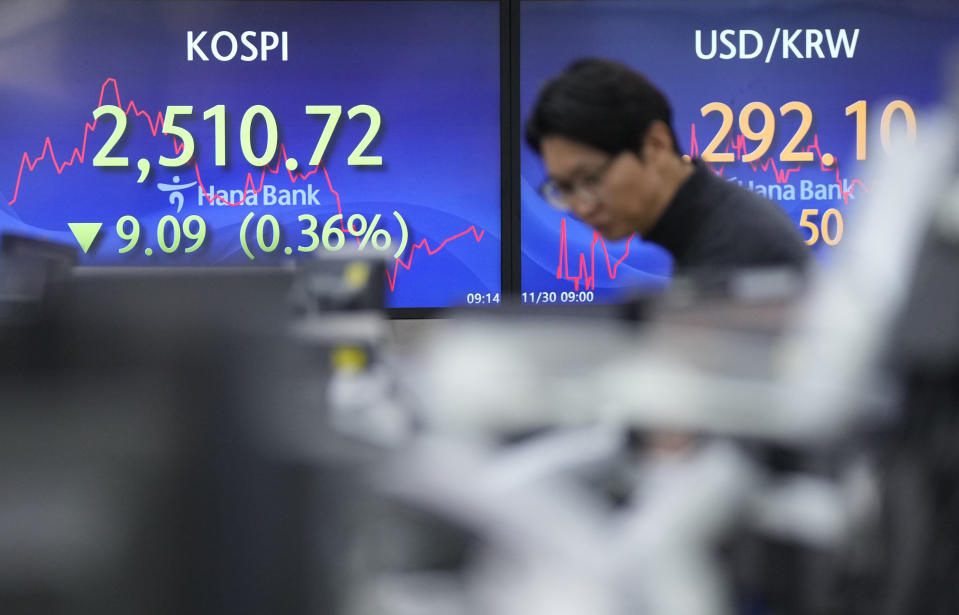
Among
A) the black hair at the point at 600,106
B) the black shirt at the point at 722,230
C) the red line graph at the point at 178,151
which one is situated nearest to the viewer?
the black shirt at the point at 722,230

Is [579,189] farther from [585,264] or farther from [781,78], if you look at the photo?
A: [781,78]

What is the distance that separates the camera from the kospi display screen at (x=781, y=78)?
2756 mm

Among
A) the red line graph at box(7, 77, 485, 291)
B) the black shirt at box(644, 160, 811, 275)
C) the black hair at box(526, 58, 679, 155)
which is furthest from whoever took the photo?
the red line graph at box(7, 77, 485, 291)

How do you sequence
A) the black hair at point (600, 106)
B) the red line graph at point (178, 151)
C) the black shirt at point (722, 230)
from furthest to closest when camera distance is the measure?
the red line graph at point (178, 151) → the black hair at point (600, 106) → the black shirt at point (722, 230)

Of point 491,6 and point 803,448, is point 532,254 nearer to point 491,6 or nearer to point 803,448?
point 491,6

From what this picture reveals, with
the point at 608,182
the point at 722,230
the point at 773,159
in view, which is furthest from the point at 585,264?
the point at 722,230

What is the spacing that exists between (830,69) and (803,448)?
2532mm

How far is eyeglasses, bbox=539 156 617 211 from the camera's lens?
1.47 meters

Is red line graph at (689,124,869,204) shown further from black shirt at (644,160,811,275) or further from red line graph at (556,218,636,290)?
black shirt at (644,160,811,275)

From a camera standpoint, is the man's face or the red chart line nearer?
the man's face
